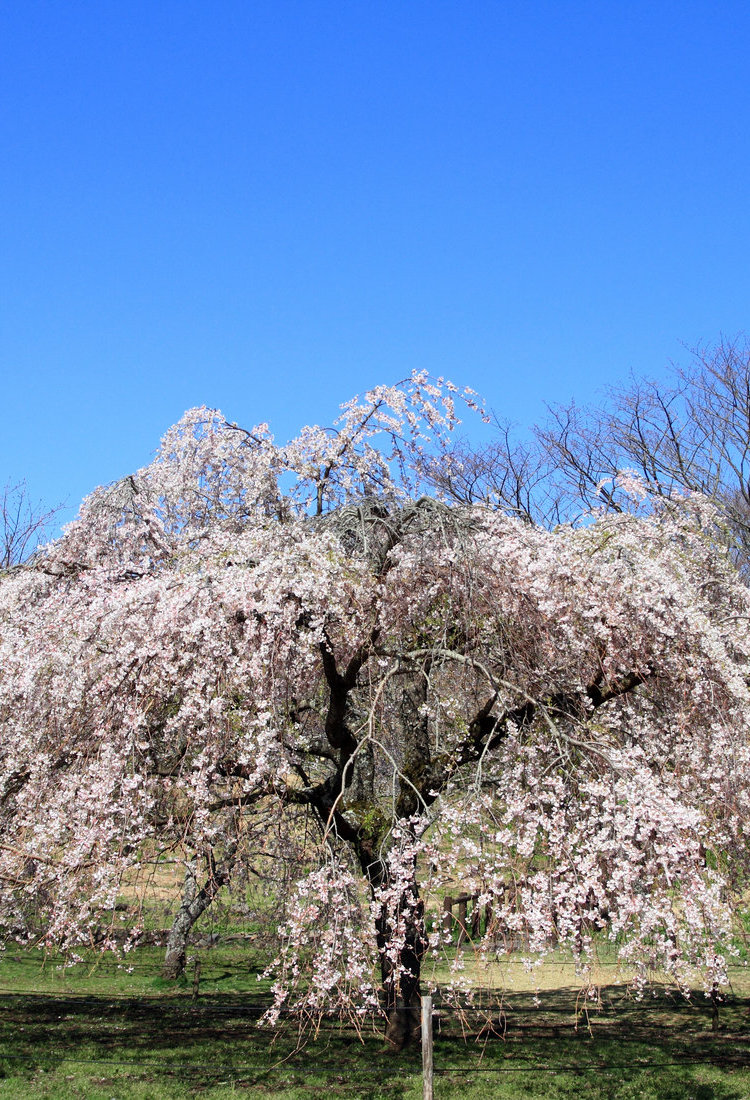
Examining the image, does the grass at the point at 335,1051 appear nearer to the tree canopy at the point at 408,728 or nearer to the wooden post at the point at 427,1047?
the wooden post at the point at 427,1047

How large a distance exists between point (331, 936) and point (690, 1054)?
5.24 m

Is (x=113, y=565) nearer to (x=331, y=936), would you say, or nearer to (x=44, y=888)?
(x=44, y=888)

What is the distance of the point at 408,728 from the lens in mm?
7723

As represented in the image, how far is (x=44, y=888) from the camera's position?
6.50m

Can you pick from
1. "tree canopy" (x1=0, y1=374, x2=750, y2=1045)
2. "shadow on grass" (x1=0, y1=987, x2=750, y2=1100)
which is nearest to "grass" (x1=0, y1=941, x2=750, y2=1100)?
"shadow on grass" (x1=0, y1=987, x2=750, y2=1100)

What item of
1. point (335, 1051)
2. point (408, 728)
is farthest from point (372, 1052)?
point (408, 728)

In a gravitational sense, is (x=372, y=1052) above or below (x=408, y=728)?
below

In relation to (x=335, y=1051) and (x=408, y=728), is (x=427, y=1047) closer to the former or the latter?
(x=408, y=728)

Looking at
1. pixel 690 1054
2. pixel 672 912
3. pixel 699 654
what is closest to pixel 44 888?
pixel 672 912

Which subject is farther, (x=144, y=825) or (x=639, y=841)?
(x=144, y=825)

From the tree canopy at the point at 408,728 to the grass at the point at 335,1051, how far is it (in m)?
0.90

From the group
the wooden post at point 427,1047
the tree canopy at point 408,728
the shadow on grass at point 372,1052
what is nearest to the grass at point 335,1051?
the shadow on grass at point 372,1052

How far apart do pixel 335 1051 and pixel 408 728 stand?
338cm

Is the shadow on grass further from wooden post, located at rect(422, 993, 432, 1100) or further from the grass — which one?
wooden post, located at rect(422, 993, 432, 1100)
